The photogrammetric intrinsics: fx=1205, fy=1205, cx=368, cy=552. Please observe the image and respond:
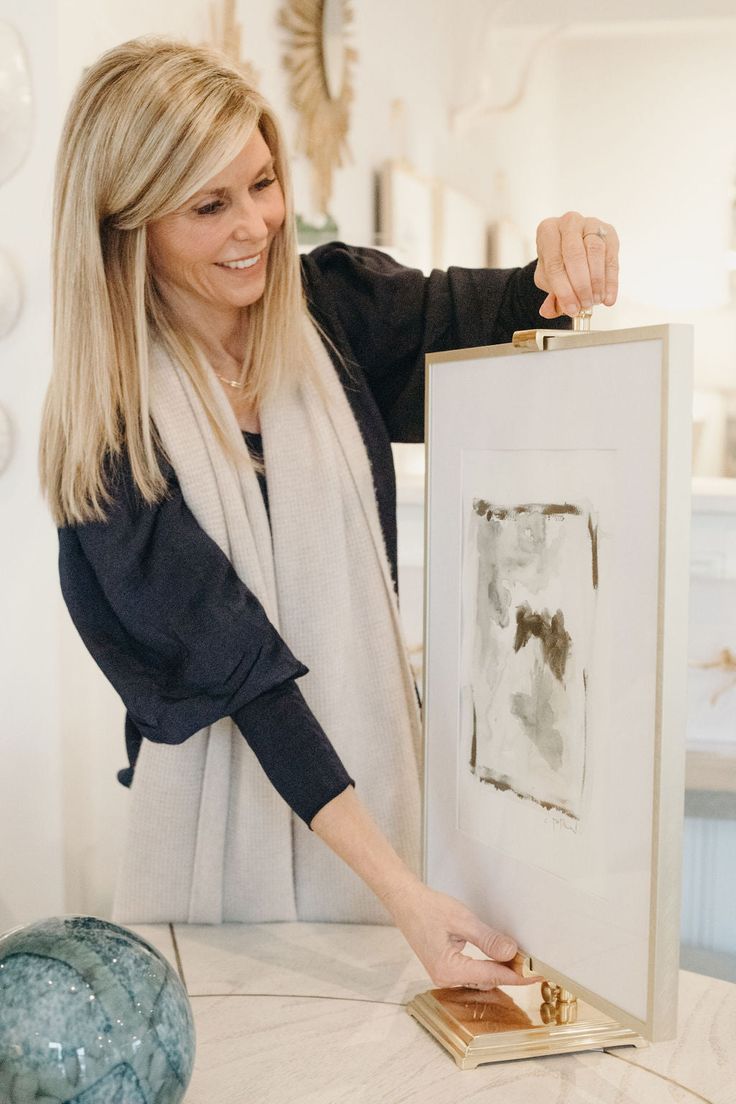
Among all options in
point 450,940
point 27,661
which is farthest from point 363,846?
point 27,661

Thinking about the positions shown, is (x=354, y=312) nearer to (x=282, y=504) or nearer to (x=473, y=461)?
(x=282, y=504)

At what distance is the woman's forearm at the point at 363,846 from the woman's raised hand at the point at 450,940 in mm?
13

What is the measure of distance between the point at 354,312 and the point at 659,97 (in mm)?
4719

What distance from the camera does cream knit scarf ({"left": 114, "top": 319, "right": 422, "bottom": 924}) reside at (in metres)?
1.08

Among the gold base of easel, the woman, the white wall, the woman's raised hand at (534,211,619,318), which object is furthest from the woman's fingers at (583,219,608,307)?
the white wall


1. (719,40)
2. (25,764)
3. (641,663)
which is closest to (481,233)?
(719,40)

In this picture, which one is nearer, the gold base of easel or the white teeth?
the gold base of easel

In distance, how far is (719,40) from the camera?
5.28 metres

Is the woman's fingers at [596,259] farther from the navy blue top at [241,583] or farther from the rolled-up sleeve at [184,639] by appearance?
the rolled-up sleeve at [184,639]

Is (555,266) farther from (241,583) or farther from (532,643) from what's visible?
(241,583)

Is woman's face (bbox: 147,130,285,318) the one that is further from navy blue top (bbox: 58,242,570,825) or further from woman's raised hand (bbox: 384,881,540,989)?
woman's raised hand (bbox: 384,881,540,989)

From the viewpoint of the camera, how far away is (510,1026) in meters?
0.80

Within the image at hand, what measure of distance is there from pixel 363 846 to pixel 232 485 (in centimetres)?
33

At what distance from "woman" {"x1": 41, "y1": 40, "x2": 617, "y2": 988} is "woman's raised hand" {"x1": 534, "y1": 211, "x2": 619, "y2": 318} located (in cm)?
10
